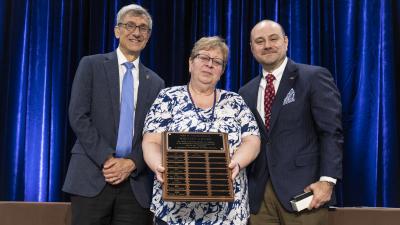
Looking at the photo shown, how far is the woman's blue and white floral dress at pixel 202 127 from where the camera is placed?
1.92 m

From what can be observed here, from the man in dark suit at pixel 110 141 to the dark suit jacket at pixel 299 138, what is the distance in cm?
56

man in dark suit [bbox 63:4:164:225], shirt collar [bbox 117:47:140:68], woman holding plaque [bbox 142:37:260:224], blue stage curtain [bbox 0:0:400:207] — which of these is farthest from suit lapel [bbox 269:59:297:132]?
Answer: blue stage curtain [bbox 0:0:400:207]

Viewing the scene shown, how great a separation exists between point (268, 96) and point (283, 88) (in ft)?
0.28

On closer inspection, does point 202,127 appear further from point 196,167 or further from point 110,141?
point 110,141

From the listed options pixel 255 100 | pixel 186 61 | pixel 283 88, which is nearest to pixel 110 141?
pixel 255 100

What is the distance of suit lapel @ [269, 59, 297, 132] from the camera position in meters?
2.16

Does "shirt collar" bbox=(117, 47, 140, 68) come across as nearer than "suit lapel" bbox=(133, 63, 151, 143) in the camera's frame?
No

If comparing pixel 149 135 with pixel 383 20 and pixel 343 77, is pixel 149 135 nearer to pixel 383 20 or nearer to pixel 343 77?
pixel 343 77

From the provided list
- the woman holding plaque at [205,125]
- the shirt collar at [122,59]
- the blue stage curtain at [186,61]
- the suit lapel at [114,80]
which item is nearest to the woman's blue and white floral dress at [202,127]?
the woman holding plaque at [205,125]

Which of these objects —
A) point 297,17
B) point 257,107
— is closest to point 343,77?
point 297,17

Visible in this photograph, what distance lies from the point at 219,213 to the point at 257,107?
2.01 feet

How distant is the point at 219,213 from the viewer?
1923 millimetres

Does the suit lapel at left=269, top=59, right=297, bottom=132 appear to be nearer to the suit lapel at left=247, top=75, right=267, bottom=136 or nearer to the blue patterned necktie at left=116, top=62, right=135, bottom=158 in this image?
the suit lapel at left=247, top=75, right=267, bottom=136

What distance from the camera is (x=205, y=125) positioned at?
197 centimetres
